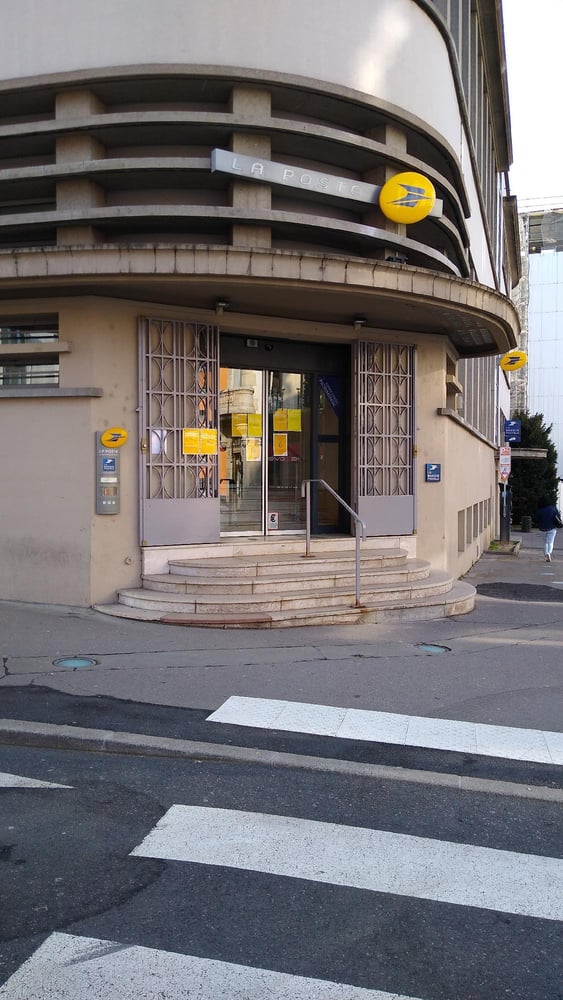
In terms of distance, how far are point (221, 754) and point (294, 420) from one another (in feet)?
24.9

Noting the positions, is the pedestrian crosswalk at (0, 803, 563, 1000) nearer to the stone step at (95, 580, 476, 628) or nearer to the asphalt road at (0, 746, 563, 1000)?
the asphalt road at (0, 746, 563, 1000)

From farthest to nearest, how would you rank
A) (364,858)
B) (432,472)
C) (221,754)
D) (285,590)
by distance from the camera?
(432,472) < (285,590) < (221,754) < (364,858)

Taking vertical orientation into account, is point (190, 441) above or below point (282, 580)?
above

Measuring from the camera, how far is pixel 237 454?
39.2 feet

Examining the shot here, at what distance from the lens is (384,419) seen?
12.3 m

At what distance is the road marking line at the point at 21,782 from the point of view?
4.94 m

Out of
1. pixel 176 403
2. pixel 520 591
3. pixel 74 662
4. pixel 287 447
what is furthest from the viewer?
pixel 520 591

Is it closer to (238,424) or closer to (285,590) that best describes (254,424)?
(238,424)

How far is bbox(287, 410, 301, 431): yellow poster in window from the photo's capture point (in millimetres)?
12391

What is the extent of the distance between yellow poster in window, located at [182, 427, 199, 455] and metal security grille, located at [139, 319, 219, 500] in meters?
0.04

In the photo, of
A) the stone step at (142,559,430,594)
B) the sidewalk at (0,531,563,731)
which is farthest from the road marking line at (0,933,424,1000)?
the stone step at (142,559,430,594)

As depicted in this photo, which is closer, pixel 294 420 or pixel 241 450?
pixel 241 450

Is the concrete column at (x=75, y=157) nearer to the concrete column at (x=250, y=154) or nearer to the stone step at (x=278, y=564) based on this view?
the concrete column at (x=250, y=154)

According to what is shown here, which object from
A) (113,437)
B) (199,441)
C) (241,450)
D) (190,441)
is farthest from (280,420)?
(113,437)
